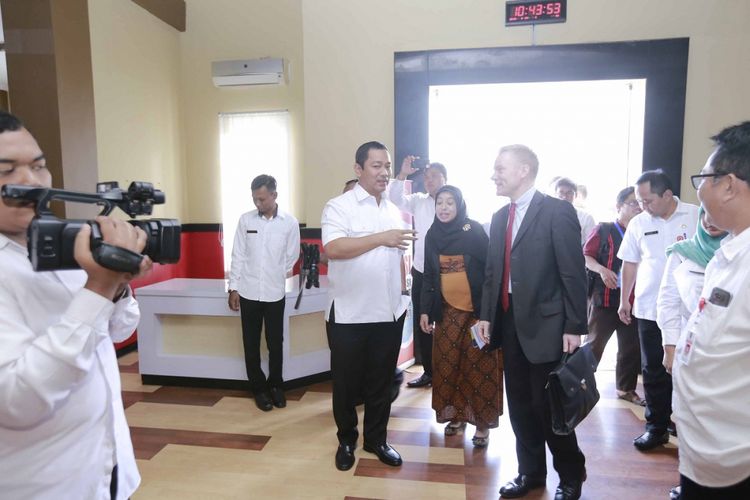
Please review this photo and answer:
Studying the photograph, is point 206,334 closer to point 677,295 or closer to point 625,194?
point 677,295

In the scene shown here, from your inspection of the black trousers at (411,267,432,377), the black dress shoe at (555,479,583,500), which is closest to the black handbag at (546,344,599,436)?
the black dress shoe at (555,479,583,500)

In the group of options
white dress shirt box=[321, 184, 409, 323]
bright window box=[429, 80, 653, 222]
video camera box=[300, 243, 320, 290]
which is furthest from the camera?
bright window box=[429, 80, 653, 222]

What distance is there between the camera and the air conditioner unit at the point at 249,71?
554 cm

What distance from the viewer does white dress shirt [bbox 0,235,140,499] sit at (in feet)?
2.39

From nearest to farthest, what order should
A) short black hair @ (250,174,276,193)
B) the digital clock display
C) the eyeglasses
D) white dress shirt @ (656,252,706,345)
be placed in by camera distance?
1. the eyeglasses
2. white dress shirt @ (656,252,706,345)
3. short black hair @ (250,174,276,193)
4. the digital clock display

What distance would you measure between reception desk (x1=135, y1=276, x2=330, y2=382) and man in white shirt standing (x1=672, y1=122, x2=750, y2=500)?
271 cm

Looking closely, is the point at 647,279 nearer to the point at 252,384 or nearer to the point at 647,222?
the point at 647,222

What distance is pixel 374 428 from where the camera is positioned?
8.52 feet

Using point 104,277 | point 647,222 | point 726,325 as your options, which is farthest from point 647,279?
point 104,277

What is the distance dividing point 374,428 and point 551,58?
346cm

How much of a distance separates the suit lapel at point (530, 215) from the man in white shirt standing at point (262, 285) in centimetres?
183

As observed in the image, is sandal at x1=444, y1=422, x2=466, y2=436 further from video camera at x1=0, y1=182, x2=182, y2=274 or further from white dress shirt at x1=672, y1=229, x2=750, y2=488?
video camera at x1=0, y1=182, x2=182, y2=274

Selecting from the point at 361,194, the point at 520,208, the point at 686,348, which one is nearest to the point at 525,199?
the point at 520,208

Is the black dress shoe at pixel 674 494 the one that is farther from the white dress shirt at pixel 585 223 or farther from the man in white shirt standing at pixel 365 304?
the white dress shirt at pixel 585 223
